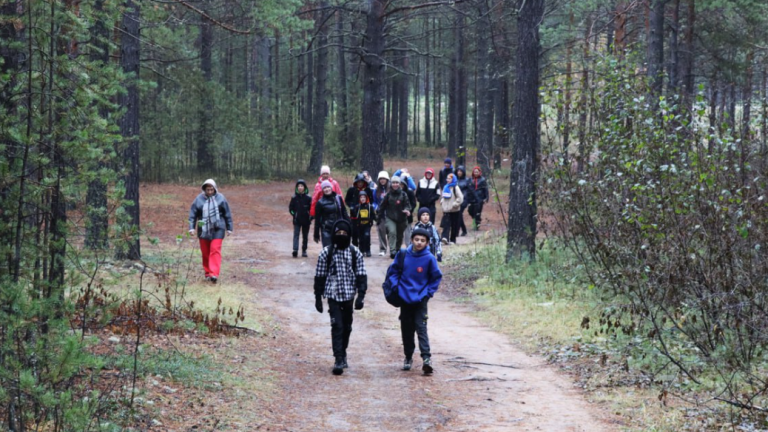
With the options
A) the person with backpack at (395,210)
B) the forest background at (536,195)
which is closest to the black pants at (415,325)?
the forest background at (536,195)

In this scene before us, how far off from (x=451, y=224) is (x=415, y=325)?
11.9 meters

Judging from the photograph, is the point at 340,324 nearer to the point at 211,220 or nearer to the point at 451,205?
the point at 211,220

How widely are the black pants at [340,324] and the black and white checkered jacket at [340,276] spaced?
106mm

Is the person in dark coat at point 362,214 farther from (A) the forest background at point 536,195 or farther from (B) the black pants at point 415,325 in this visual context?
(B) the black pants at point 415,325

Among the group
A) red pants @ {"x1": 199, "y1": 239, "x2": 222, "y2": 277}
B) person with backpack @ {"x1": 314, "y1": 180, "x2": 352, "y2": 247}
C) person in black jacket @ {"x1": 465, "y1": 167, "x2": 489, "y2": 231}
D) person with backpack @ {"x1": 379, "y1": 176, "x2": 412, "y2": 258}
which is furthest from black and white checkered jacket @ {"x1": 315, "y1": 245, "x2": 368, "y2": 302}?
person in black jacket @ {"x1": 465, "y1": 167, "x2": 489, "y2": 231}

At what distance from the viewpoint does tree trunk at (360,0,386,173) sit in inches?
866

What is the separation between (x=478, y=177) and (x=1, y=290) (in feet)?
60.4

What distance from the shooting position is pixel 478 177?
2244cm

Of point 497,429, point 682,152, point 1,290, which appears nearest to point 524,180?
point 682,152

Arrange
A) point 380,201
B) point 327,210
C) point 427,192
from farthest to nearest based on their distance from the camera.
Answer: point 427,192
point 380,201
point 327,210

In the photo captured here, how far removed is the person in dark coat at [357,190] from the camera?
53.4ft

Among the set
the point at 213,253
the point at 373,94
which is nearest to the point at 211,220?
the point at 213,253

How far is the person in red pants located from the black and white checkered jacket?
210 inches

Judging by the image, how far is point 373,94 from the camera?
2255 cm
